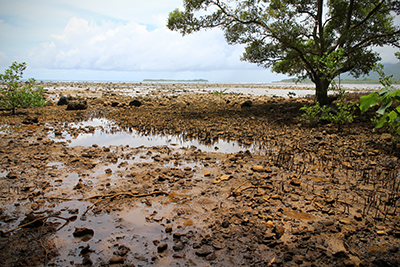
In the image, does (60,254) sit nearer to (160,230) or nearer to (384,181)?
(160,230)

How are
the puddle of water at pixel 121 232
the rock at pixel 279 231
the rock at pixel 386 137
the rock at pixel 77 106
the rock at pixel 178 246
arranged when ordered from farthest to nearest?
the rock at pixel 77 106 < the rock at pixel 386 137 < the rock at pixel 279 231 < the rock at pixel 178 246 < the puddle of water at pixel 121 232

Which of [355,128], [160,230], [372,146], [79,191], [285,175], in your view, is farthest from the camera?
[355,128]

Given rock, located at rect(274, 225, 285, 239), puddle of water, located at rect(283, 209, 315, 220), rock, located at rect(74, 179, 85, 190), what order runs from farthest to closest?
1. rock, located at rect(74, 179, 85, 190)
2. puddle of water, located at rect(283, 209, 315, 220)
3. rock, located at rect(274, 225, 285, 239)

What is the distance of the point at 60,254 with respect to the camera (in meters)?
2.77

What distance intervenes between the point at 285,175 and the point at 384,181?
6.24 feet

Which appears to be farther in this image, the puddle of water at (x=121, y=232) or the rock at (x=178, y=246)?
the rock at (x=178, y=246)

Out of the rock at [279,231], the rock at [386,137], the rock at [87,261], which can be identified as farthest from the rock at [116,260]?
Result: the rock at [386,137]

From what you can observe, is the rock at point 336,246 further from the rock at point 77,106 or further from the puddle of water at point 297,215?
the rock at point 77,106

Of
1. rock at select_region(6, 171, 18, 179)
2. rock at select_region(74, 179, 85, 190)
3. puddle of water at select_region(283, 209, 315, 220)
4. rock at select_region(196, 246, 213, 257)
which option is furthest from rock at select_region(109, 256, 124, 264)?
rock at select_region(6, 171, 18, 179)

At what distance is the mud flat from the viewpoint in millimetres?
2781

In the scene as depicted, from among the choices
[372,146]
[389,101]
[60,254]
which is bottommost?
[60,254]

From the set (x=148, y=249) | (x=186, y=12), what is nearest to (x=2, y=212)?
(x=148, y=249)

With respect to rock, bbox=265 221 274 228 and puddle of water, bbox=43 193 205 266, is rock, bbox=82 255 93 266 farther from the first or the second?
rock, bbox=265 221 274 228

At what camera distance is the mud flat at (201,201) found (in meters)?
2.78
